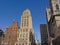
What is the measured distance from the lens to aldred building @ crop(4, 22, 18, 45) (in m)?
185

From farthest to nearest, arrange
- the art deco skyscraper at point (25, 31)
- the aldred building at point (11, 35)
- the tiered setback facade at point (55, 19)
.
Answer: the aldred building at point (11, 35)
the art deco skyscraper at point (25, 31)
the tiered setback facade at point (55, 19)

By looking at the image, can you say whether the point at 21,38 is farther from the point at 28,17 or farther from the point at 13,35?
the point at 28,17

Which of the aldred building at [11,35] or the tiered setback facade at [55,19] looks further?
the aldred building at [11,35]

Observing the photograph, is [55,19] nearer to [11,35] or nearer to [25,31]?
[25,31]

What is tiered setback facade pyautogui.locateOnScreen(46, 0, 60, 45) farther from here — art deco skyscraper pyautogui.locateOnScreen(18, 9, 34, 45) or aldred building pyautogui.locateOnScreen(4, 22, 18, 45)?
aldred building pyautogui.locateOnScreen(4, 22, 18, 45)

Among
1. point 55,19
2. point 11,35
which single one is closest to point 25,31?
point 11,35

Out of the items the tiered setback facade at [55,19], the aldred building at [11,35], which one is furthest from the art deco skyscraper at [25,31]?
the tiered setback facade at [55,19]

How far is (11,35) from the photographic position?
189 m

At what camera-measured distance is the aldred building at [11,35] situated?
185m

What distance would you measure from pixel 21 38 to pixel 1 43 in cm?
2823

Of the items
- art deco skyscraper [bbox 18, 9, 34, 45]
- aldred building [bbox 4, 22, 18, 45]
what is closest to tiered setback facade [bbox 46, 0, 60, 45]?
art deco skyscraper [bbox 18, 9, 34, 45]

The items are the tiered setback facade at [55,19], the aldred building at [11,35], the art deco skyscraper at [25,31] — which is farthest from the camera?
the aldred building at [11,35]

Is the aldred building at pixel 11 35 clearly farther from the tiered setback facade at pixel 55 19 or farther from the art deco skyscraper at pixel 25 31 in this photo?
the tiered setback facade at pixel 55 19

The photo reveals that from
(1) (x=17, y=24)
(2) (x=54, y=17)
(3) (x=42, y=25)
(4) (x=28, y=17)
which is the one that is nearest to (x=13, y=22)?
(1) (x=17, y=24)
